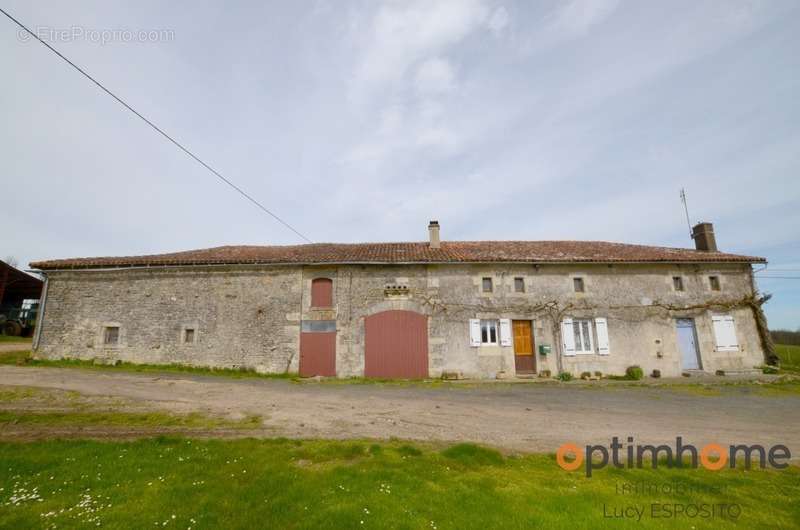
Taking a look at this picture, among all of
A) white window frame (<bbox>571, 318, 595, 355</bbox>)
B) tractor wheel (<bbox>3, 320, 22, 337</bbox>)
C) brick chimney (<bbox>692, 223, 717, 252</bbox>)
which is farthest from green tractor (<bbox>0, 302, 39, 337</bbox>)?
brick chimney (<bbox>692, 223, 717, 252</bbox>)

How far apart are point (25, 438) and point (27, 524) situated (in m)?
3.48

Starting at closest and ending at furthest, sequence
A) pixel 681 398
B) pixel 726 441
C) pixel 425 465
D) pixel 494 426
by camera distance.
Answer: pixel 425 465 < pixel 726 441 < pixel 494 426 < pixel 681 398

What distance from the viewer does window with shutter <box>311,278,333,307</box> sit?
1446cm

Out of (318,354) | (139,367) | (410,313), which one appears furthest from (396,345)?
(139,367)

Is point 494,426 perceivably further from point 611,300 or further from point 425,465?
point 611,300

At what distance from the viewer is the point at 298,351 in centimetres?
1388

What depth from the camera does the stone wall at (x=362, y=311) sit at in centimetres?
1404

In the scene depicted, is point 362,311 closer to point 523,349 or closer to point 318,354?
point 318,354

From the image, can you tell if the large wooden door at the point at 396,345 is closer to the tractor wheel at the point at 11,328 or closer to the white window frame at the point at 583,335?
the white window frame at the point at 583,335

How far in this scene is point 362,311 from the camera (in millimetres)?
14266

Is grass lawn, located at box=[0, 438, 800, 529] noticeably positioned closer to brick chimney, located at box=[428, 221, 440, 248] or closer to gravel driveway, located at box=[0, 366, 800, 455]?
gravel driveway, located at box=[0, 366, 800, 455]

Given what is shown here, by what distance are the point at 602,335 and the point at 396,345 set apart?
8.26m

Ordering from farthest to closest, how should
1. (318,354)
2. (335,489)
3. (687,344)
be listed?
(687,344) < (318,354) < (335,489)

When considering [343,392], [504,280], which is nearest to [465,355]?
[504,280]
